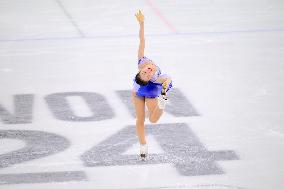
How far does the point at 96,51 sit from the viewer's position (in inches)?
527

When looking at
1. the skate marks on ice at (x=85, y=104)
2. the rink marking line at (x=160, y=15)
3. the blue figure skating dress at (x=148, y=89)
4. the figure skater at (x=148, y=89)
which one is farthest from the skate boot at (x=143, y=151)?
the rink marking line at (x=160, y=15)

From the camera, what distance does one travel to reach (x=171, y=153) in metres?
8.82

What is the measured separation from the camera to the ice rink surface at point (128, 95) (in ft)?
27.4

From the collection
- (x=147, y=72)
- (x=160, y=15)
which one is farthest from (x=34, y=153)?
(x=160, y=15)

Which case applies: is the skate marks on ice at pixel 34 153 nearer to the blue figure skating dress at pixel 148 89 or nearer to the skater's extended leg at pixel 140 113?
the skater's extended leg at pixel 140 113

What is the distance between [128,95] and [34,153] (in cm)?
258

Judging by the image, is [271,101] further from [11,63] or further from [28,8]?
[28,8]

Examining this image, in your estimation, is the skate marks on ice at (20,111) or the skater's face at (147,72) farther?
the skate marks on ice at (20,111)

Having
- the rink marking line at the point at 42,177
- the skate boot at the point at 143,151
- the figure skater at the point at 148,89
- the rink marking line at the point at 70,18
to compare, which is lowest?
the rink marking line at the point at 42,177

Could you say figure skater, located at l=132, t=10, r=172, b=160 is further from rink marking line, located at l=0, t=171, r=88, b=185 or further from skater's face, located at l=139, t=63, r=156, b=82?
rink marking line, located at l=0, t=171, r=88, b=185

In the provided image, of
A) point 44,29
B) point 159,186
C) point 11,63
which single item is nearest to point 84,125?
point 159,186

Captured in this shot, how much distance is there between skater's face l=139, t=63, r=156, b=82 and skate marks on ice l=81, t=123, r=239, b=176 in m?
1.16

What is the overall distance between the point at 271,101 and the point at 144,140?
275 centimetres

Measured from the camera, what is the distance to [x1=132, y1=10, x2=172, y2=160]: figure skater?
7.84 metres
